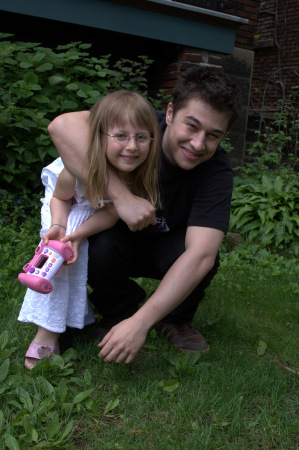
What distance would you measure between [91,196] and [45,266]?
366 mm

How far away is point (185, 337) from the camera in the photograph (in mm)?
2436

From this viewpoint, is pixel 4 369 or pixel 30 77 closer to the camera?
pixel 4 369

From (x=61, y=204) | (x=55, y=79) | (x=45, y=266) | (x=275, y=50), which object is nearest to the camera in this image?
(x=45, y=266)

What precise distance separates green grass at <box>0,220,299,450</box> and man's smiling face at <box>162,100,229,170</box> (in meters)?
0.89

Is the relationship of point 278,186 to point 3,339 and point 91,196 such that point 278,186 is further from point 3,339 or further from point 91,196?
point 3,339

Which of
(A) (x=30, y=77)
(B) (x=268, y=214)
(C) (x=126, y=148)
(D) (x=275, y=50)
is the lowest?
(B) (x=268, y=214)

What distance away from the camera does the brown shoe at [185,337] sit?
7.81 feet

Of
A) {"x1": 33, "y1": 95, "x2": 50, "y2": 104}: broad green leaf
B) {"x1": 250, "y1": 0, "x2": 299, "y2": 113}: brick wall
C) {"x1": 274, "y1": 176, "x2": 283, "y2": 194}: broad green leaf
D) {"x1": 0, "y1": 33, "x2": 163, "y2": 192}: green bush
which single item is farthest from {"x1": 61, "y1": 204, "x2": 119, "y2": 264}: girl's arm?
{"x1": 250, "y1": 0, "x2": 299, "y2": 113}: brick wall

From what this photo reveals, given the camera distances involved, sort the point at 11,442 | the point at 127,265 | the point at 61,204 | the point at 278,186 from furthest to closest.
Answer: the point at 278,186 < the point at 127,265 < the point at 61,204 < the point at 11,442

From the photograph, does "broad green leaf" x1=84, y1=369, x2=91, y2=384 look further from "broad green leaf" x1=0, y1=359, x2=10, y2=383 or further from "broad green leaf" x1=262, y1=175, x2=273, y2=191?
"broad green leaf" x1=262, y1=175, x2=273, y2=191

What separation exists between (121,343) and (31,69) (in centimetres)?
334

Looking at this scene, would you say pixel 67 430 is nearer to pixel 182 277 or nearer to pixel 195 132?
pixel 182 277

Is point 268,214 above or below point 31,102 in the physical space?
below

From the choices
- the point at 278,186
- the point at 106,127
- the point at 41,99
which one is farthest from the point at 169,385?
the point at 278,186
